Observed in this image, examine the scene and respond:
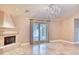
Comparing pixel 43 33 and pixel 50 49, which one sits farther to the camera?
pixel 43 33

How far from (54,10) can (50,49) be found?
0.88 meters

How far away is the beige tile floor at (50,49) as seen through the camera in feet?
8.59

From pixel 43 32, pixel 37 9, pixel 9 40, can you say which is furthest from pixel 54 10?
pixel 9 40

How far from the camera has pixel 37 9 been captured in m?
2.72

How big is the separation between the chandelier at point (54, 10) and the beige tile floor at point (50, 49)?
2.14 ft

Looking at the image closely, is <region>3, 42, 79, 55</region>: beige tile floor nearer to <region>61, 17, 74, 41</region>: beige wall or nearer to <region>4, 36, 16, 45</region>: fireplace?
<region>61, 17, 74, 41</region>: beige wall

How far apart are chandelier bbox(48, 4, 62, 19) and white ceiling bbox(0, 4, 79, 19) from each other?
0.07 m

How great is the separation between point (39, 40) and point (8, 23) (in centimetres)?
84

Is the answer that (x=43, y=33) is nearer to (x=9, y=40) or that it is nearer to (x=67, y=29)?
(x=67, y=29)

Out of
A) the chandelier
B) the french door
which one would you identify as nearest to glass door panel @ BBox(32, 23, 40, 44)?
the french door

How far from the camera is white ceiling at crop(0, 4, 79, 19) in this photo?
2592 mm

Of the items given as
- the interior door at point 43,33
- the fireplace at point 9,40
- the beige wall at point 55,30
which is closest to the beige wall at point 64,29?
the beige wall at point 55,30

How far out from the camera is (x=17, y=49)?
2.69 meters

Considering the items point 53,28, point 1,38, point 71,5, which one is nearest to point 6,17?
point 1,38
